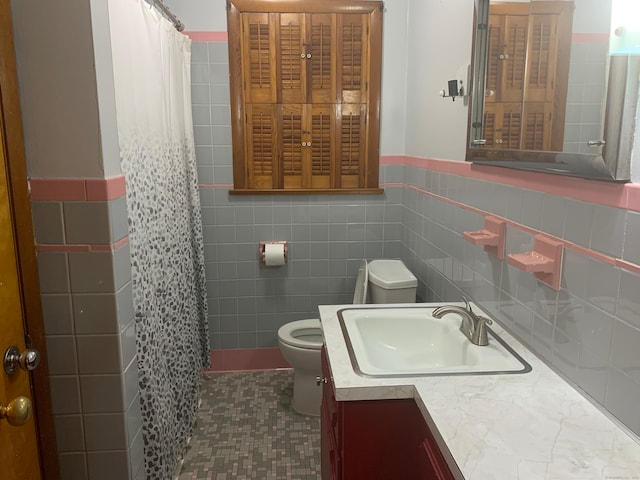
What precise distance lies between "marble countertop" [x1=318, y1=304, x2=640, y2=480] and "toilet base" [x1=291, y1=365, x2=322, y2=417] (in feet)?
4.29

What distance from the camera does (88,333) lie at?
4.94 ft

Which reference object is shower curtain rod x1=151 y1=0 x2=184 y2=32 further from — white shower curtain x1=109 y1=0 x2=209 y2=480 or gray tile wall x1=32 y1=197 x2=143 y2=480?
gray tile wall x1=32 y1=197 x2=143 y2=480

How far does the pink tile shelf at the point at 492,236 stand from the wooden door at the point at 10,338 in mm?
1382

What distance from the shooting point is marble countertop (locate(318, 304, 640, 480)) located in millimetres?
1009

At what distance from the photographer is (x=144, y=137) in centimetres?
194

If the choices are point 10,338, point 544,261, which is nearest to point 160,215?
point 10,338

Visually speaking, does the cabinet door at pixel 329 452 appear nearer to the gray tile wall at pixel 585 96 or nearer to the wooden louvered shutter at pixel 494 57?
the gray tile wall at pixel 585 96

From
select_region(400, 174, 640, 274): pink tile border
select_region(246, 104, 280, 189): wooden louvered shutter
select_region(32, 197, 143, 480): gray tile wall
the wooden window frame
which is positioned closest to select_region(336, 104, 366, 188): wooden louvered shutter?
the wooden window frame

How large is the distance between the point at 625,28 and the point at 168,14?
210cm

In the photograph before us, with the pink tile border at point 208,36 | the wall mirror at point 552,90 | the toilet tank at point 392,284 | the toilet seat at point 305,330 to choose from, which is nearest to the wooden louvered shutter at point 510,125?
the wall mirror at point 552,90

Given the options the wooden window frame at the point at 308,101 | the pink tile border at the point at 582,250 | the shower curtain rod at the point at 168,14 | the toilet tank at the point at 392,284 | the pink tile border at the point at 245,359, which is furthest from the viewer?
the pink tile border at the point at 245,359

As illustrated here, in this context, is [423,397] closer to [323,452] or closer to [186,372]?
[323,452]

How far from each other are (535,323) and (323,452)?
37.5 inches

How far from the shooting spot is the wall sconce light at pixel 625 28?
3.46 ft
